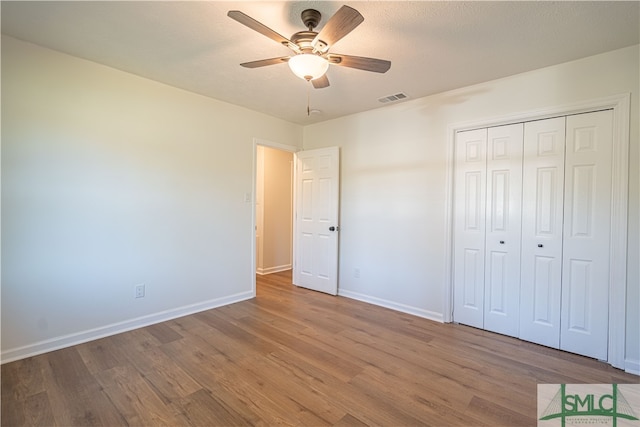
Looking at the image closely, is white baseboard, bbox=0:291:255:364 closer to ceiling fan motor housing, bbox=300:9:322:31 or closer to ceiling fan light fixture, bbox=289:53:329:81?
ceiling fan light fixture, bbox=289:53:329:81

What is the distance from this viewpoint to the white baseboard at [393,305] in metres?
3.33

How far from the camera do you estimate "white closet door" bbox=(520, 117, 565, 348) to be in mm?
2645

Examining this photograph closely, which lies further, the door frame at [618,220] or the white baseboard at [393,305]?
the white baseboard at [393,305]

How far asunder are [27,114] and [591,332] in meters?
4.94

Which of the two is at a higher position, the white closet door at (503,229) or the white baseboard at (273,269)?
the white closet door at (503,229)

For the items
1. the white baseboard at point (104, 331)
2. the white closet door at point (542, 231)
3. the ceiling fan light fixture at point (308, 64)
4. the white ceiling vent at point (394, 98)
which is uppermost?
the white ceiling vent at point (394, 98)

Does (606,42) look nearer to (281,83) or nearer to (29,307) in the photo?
(281,83)

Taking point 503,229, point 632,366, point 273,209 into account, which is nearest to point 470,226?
point 503,229

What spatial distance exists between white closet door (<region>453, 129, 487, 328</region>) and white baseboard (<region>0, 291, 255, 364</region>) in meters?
2.68

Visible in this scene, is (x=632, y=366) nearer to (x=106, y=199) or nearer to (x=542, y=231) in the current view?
(x=542, y=231)

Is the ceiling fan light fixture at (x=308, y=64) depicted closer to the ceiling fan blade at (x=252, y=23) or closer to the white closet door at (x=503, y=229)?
the ceiling fan blade at (x=252, y=23)

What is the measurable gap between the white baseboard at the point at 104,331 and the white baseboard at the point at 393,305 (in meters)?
1.49

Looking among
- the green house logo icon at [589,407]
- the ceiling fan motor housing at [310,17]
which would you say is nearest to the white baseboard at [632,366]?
the green house logo icon at [589,407]

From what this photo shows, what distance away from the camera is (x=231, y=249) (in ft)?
12.4
